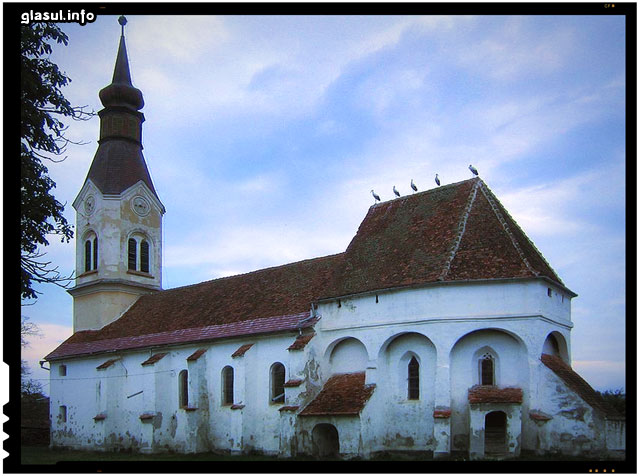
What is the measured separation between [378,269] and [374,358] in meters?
3.57

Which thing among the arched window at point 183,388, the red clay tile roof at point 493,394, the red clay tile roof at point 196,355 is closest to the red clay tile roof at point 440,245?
the red clay tile roof at point 493,394

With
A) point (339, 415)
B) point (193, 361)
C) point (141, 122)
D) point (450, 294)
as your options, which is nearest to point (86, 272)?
point (141, 122)

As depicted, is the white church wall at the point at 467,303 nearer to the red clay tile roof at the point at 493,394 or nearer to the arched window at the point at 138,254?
the red clay tile roof at the point at 493,394

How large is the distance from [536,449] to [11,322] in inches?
734

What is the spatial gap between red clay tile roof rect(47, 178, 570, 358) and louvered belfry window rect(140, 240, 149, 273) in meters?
5.58

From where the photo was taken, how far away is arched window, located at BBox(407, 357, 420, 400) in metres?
26.4

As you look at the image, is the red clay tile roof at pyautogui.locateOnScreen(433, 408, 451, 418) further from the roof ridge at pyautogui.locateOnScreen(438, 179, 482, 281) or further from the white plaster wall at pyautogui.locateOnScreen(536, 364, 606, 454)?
the roof ridge at pyautogui.locateOnScreen(438, 179, 482, 281)

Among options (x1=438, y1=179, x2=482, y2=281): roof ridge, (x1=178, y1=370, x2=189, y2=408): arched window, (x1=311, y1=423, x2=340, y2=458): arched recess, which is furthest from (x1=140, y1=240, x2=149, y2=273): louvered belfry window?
(x1=438, y1=179, x2=482, y2=281): roof ridge

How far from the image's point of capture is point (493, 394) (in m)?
24.3

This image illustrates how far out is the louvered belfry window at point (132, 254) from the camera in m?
43.4

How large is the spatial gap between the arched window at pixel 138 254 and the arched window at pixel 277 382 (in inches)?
668

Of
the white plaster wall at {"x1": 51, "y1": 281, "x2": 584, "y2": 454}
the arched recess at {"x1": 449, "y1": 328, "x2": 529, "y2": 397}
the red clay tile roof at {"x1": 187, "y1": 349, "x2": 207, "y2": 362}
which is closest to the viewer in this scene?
the white plaster wall at {"x1": 51, "y1": 281, "x2": 584, "y2": 454}

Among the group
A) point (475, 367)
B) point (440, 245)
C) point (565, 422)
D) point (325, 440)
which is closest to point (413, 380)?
point (475, 367)

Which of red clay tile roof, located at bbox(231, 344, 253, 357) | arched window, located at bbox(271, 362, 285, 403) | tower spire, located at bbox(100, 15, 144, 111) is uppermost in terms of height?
tower spire, located at bbox(100, 15, 144, 111)
